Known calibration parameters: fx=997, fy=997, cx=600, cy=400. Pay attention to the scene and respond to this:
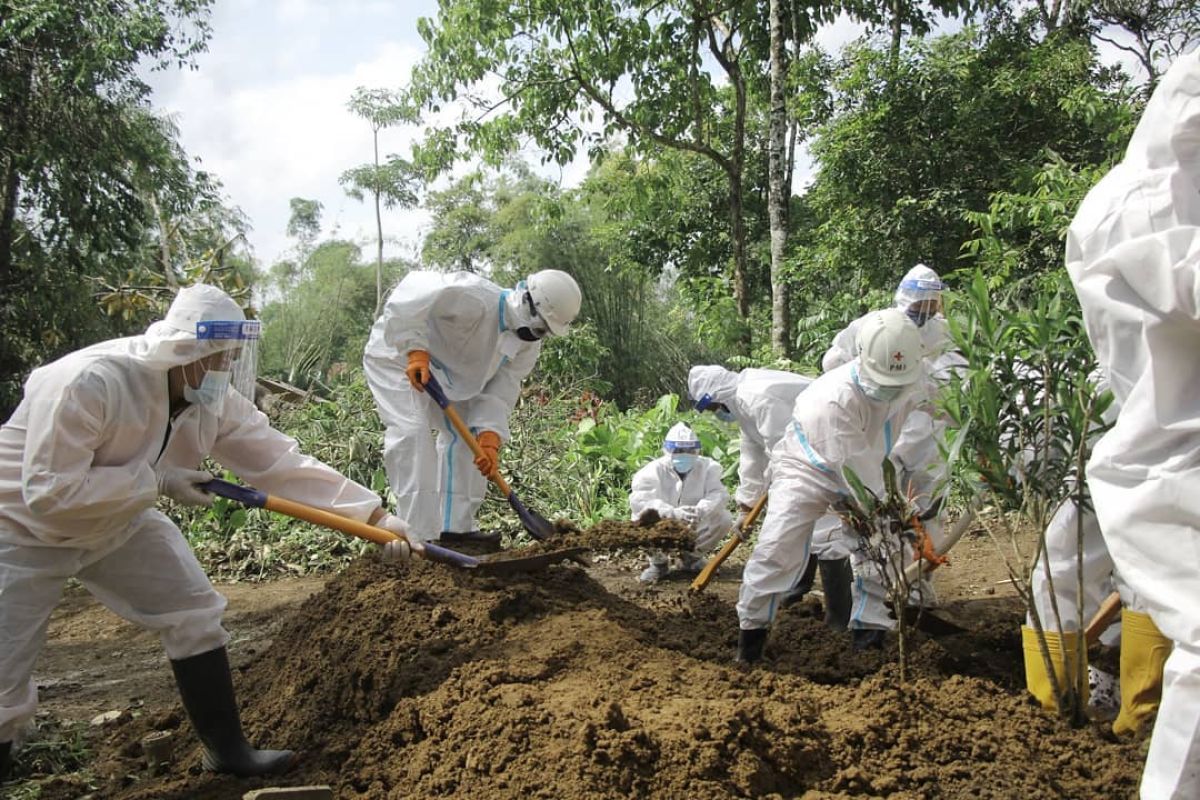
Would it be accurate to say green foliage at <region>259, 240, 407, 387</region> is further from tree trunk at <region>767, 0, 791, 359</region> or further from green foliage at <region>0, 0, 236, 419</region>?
tree trunk at <region>767, 0, 791, 359</region>

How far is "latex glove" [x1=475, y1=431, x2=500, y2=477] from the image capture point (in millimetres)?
5871

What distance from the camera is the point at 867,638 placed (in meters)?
4.45

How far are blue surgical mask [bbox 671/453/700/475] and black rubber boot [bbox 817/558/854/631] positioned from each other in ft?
6.66

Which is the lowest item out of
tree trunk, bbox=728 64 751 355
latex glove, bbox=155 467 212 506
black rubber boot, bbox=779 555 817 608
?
black rubber boot, bbox=779 555 817 608

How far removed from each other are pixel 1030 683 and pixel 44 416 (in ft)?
11.1

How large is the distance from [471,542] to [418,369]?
1.11 m

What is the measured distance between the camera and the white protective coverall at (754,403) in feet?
19.4

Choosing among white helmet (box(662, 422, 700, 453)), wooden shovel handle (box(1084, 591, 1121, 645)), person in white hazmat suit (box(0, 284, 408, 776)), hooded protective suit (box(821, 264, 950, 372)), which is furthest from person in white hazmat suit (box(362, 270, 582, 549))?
wooden shovel handle (box(1084, 591, 1121, 645))

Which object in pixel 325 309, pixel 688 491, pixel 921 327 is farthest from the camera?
pixel 325 309

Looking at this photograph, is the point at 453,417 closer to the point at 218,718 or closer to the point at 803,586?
the point at 803,586

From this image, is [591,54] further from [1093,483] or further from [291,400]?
[1093,483]

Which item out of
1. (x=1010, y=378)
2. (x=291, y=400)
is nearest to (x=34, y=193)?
(x=291, y=400)

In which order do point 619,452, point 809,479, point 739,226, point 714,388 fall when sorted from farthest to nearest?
point 739,226
point 619,452
point 714,388
point 809,479

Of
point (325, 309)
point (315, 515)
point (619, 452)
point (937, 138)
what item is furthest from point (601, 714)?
point (325, 309)
